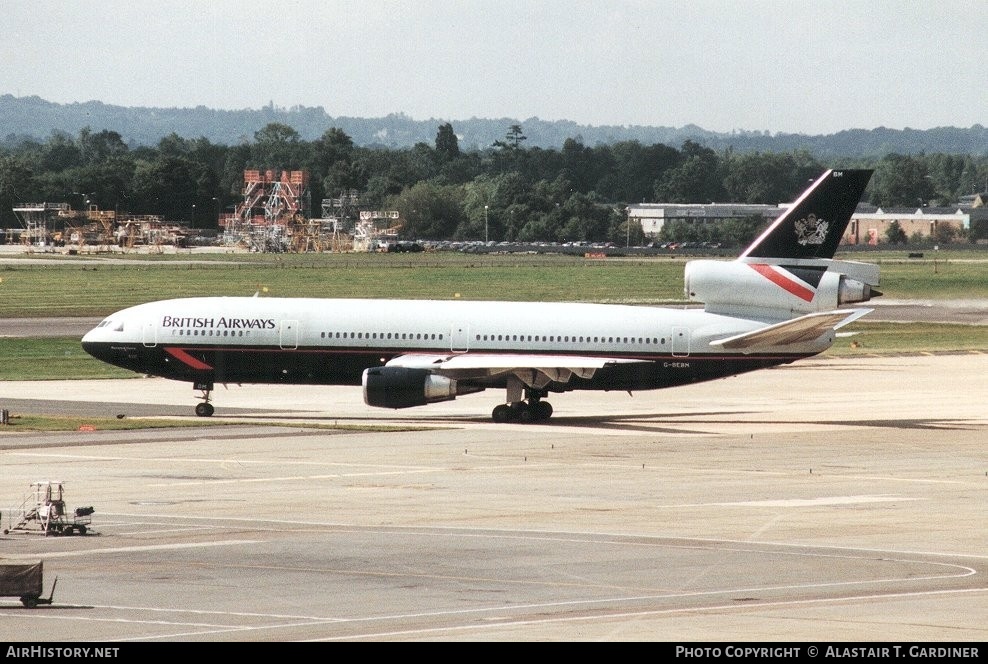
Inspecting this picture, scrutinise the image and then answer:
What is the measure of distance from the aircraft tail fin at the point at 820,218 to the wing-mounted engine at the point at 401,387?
13608 millimetres

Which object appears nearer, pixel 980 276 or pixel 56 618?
pixel 56 618

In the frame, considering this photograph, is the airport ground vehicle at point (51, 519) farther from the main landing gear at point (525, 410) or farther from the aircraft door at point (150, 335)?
the main landing gear at point (525, 410)

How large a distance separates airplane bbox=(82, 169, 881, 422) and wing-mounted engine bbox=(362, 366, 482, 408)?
5 centimetres

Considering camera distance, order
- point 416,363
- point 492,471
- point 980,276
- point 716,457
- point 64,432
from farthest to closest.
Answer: point 980,276
point 416,363
point 64,432
point 716,457
point 492,471

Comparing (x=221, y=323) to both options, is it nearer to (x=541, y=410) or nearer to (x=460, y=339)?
(x=460, y=339)

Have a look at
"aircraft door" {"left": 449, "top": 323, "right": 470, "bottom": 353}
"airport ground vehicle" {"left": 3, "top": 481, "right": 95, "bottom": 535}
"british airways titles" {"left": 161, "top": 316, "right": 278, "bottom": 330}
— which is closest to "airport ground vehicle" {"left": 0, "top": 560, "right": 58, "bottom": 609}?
"airport ground vehicle" {"left": 3, "top": 481, "right": 95, "bottom": 535}

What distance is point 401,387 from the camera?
2436 inches

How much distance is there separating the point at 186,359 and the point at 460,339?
10827mm

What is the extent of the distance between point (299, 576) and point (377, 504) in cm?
1041

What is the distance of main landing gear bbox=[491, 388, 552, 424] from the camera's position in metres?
64.4

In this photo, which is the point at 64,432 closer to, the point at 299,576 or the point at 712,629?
the point at 299,576

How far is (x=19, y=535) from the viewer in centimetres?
3825
